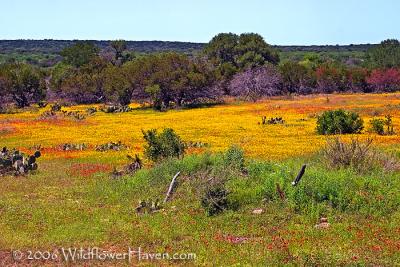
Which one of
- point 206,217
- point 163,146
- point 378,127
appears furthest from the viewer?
point 378,127

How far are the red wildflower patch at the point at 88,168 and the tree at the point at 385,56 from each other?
105 m

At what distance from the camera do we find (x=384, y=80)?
297 ft

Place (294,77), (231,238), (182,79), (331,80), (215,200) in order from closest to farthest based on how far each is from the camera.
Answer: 1. (231,238)
2. (215,200)
3. (182,79)
4. (331,80)
5. (294,77)

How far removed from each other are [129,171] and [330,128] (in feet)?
62.3

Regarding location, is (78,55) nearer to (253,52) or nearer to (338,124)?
(253,52)

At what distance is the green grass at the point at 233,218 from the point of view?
1258 centimetres

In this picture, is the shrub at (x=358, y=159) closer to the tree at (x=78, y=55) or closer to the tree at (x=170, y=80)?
the tree at (x=170, y=80)

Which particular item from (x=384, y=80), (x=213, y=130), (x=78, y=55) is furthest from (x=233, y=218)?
(x=78, y=55)

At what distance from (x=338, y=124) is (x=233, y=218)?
24942mm

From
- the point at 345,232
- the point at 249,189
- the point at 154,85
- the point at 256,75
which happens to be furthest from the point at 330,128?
the point at 256,75

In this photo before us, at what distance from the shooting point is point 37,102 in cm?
8256

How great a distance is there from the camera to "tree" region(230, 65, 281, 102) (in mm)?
86450

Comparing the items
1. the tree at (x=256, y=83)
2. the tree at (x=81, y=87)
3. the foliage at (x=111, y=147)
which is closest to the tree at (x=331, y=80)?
the tree at (x=256, y=83)

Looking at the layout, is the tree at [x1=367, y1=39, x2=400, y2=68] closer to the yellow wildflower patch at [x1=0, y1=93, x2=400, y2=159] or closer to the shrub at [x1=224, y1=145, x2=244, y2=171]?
the yellow wildflower patch at [x1=0, y1=93, x2=400, y2=159]
